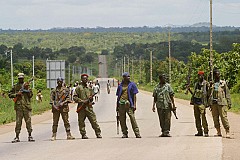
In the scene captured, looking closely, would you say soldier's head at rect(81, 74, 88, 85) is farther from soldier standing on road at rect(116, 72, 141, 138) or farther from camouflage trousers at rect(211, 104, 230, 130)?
camouflage trousers at rect(211, 104, 230, 130)

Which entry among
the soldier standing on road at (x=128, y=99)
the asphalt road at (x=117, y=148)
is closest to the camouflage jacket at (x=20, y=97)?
the asphalt road at (x=117, y=148)

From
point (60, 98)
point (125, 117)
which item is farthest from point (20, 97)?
point (125, 117)

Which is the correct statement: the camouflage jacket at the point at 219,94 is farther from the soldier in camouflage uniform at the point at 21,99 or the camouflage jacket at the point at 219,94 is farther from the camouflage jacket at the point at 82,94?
the soldier in camouflage uniform at the point at 21,99

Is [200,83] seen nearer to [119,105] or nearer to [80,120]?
[119,105]

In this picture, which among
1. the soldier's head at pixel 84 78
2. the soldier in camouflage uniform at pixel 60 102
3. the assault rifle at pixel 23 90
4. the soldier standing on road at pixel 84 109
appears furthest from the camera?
the soldier standing on road at pixel 84 109

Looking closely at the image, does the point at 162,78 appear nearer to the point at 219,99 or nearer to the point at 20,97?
the point at 219,99

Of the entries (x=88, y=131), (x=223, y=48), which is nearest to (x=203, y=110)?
(x=88, y=131)

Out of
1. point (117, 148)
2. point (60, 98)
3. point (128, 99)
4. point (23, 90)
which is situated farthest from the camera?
point (128, 99)

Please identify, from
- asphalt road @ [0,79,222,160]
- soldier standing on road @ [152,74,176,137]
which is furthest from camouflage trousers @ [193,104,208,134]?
soldier standing on road @ [152,74,176,137]

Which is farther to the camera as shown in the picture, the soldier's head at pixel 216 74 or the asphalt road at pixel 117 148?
the soldier's head at pixel 216 74

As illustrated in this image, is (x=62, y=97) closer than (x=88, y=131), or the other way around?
(x=62, y=97)

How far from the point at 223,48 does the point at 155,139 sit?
89.9 m

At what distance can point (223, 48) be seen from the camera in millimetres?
106438

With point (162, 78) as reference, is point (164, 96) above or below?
below
